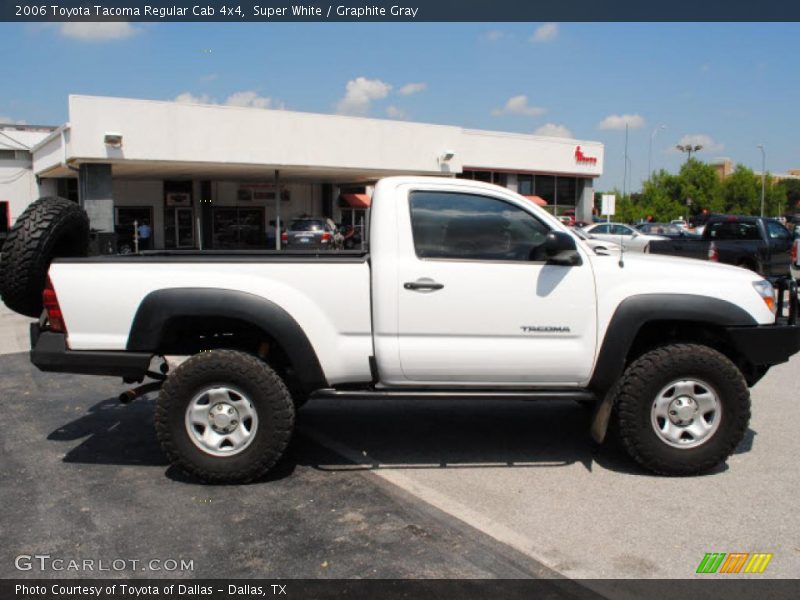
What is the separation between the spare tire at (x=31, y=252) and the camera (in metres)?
5.09

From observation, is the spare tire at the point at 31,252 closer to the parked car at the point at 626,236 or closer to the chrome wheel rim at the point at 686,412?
the chrome wheel rim at the point at 686,412

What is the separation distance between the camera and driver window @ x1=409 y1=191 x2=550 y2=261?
193 inches

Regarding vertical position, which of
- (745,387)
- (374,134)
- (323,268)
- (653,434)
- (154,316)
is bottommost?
(653,434)

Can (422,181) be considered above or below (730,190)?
below

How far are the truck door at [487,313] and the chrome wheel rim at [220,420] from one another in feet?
3.55

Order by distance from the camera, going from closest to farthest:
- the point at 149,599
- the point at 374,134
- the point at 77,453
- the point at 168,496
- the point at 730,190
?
the point at 149,599
the point at 168,496
the point at 77,453
the point at 374,134
the point at 730,190

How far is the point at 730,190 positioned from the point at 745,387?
94443 mm

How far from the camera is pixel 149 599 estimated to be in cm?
340

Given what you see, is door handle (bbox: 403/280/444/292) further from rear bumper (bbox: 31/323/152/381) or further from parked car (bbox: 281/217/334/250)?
parked car (bbox: 281/217/334/250)

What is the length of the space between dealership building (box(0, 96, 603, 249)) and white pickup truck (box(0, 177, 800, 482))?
17761mm

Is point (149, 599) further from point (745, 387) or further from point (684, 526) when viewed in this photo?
point (745, 387)

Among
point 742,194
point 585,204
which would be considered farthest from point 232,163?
point 742,194

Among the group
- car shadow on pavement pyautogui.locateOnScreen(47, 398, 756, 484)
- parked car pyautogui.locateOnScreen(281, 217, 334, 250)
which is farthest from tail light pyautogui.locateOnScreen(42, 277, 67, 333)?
parked car pyautogui.locateOnScreen(281, 217, 334, 250)

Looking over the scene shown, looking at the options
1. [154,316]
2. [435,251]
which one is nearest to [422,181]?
[435,251]
